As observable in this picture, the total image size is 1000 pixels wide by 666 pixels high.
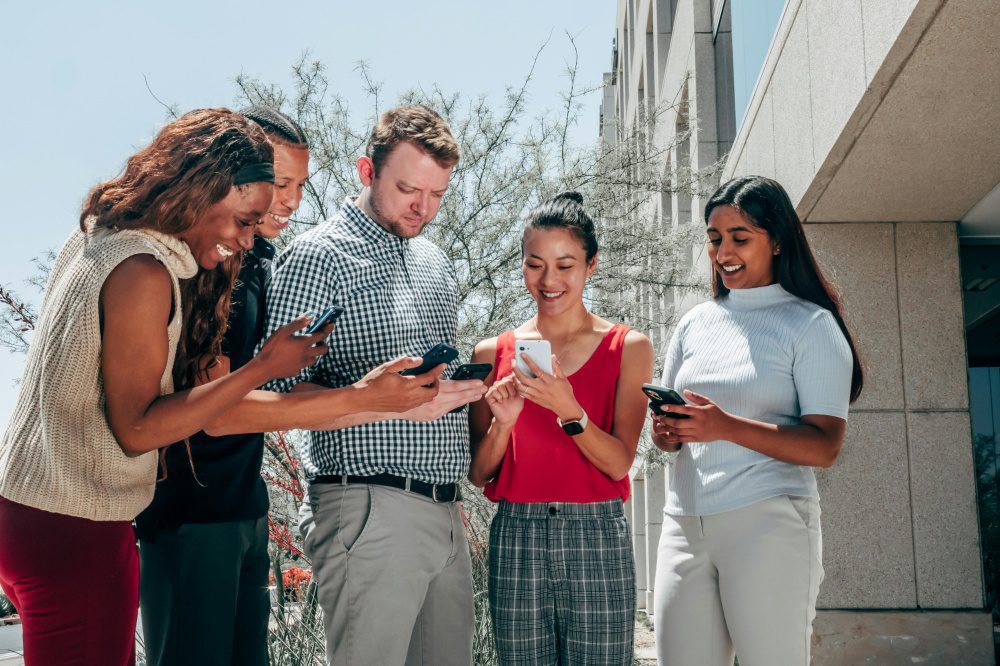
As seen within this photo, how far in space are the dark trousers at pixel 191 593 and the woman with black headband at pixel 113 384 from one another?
1.04ft

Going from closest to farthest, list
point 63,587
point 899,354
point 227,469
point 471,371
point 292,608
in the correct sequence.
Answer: point 63,587 < point 227,469 < point 471,371 < point 292,608 < point 899,354

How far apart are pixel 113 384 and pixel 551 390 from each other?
4.16ft

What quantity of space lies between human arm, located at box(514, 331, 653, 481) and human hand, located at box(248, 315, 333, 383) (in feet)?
2.58

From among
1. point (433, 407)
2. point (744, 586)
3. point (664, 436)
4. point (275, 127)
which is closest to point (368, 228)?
point (275, 127)

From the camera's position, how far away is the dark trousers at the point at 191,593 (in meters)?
2.23

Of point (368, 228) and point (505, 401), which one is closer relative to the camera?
point (368, 228)

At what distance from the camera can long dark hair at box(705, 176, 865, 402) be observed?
2.90m

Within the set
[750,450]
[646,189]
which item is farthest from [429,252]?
[646,189]

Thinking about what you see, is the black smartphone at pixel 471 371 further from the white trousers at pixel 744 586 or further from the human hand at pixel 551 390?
the white trousers at pixel 744 586

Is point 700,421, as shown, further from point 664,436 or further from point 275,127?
point 275,127

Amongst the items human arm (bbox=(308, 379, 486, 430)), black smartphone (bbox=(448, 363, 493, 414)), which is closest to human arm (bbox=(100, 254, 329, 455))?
human arm (bbox=(308, 379, 486, 430))

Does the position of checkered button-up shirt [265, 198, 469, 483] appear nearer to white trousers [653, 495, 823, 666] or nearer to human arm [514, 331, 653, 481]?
human arm [514, 331, 653, 481]

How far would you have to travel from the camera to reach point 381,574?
92.1 inches

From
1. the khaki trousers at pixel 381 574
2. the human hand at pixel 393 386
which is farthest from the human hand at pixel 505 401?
the human hand at pixel 393 386
